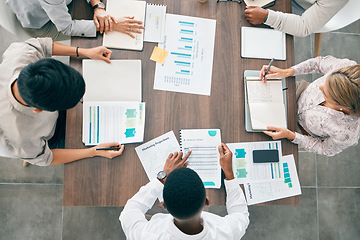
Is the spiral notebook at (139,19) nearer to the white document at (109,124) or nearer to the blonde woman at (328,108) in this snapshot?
the white document at (109,124)

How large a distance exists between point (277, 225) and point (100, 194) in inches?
61.2

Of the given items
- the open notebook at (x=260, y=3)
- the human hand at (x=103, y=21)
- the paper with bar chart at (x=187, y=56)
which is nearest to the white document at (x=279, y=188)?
the paper with bar chart at (x=187, y=56)

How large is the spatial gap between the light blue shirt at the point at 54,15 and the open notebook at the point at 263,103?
2.92 feet

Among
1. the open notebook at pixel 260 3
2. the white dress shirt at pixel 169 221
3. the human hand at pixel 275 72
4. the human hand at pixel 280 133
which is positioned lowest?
the white dress shirt at pixel 169 221

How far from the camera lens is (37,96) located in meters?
1.02

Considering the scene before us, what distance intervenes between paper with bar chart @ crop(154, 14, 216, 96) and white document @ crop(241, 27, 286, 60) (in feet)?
0.61

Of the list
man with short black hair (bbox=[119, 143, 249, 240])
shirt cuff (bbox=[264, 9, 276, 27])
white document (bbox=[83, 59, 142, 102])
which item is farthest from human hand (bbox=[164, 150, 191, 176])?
shirt cuff (bbox=[264, 9, 276, 27])

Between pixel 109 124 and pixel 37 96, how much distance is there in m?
0.42

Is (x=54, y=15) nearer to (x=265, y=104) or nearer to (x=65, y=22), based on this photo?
(x=65, y=22)

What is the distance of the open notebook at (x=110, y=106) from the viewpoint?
137 cm

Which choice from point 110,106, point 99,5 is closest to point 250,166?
point 110,106

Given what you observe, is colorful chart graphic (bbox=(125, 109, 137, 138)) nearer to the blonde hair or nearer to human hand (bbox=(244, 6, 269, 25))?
human hand (bbox=(244, 6, 269, 25))

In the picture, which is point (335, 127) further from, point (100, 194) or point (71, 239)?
point (71, 239)

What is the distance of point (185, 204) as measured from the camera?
953mm
